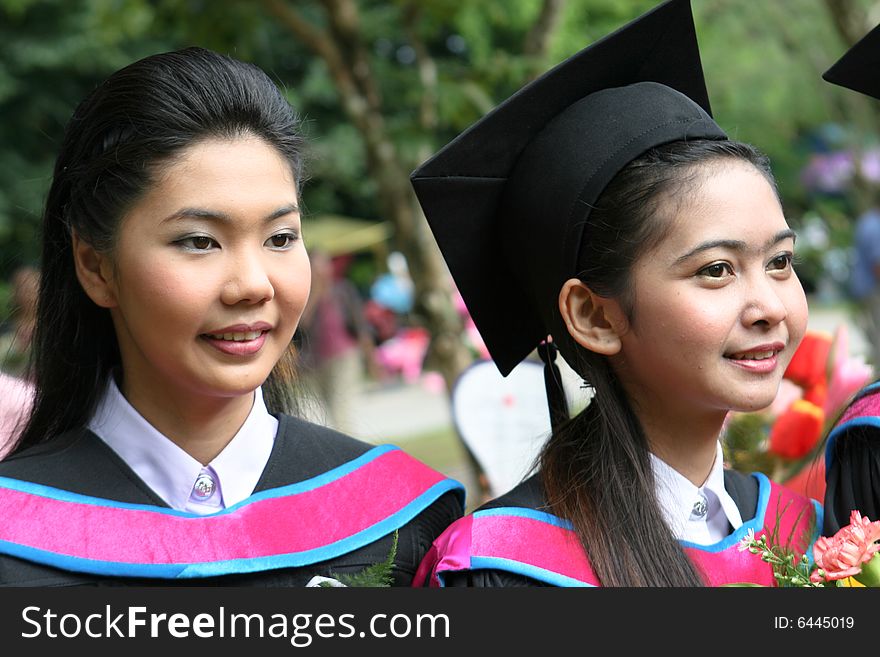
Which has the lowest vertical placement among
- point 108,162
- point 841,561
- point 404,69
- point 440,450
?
point 841,561

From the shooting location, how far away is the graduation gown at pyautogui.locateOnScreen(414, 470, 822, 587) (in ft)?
6.93

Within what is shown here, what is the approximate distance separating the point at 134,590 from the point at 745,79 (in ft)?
47.6

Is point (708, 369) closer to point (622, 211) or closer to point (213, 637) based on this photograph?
point (622, 211)

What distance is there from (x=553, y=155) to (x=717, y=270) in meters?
0.39

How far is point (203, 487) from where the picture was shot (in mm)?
2316

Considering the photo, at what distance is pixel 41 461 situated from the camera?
229cm

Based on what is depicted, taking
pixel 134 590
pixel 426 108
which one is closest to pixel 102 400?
pixel 134 590

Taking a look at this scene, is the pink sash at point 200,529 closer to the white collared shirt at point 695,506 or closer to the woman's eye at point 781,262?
the white collared shirt at point 695,506

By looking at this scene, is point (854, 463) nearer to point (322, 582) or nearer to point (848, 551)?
point (848, 551)

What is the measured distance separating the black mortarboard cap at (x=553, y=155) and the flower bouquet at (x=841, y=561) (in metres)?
0.59

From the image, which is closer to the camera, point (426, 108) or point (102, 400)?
point (102, 400)

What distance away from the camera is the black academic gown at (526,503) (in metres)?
2.12

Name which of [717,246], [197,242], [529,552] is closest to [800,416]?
[717,246]

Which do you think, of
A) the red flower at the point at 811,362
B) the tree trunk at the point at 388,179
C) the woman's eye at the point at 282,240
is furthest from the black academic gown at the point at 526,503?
→ the tree trunk at the point at 388,179
